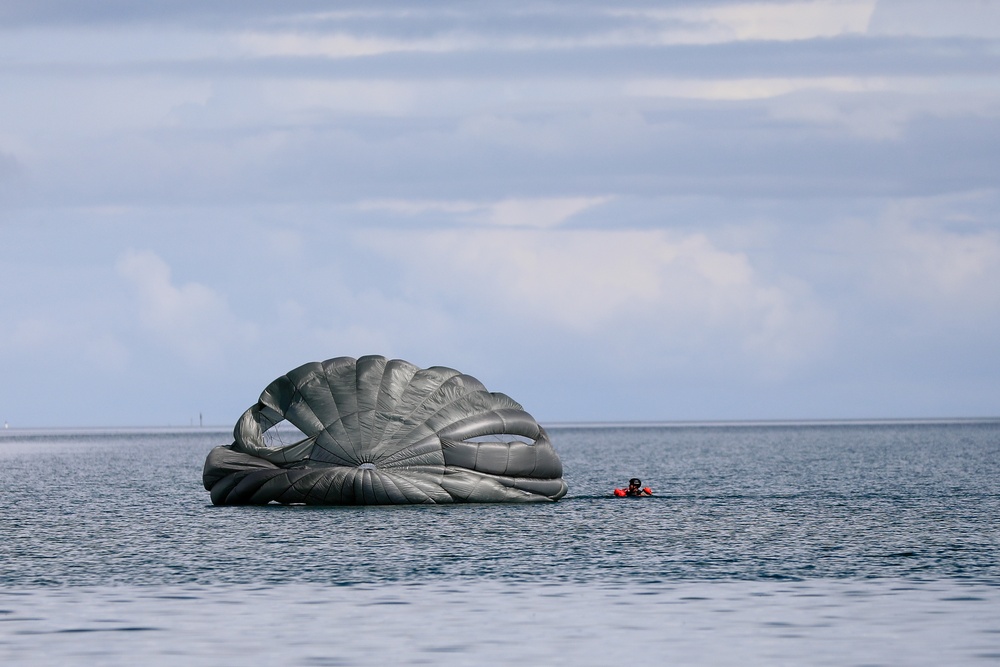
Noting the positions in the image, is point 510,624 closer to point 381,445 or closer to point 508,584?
point 508,584

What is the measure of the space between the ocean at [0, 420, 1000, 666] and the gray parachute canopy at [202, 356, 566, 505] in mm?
1063

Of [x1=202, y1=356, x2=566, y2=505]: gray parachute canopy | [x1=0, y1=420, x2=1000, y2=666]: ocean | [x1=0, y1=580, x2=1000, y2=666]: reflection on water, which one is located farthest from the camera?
[x1=202, y1=356, x2=566, y2=505]: gray parachute canopy

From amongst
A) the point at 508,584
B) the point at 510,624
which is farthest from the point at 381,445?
the point at 510,624

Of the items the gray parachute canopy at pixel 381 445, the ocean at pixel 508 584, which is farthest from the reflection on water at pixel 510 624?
the gray parachute canopy at pixel 381 445

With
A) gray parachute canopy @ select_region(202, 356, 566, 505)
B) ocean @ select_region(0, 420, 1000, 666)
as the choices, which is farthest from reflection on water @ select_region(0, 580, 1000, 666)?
gray parachute canopy @ select_region(202, 356, 566, 505)

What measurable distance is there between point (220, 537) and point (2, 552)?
7.12 metres

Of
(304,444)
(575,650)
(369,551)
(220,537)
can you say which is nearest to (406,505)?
(304,444)

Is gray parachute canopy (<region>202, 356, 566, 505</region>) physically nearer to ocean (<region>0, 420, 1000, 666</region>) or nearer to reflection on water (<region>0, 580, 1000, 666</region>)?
ocean (<region>0, 420, 1000, 666</region>)

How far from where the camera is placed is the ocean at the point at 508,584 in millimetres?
28359

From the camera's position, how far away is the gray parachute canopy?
60.8 meters

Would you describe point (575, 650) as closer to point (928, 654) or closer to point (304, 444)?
point (928, 654)

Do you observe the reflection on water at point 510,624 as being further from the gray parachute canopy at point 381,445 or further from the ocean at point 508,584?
the gray parachute canopy at point 381,445

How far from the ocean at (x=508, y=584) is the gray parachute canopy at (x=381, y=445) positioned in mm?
1063

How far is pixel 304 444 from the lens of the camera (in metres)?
62.2
